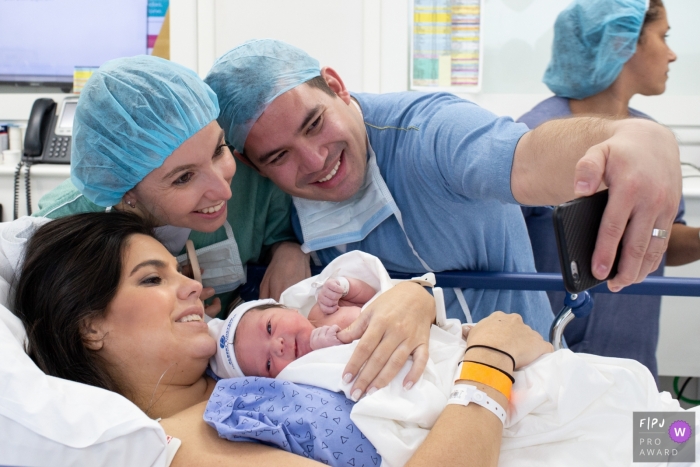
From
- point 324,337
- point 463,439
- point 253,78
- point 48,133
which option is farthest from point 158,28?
point 463,439

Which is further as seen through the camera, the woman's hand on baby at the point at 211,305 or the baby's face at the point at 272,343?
the woman's hand on baby at the point at 211,305

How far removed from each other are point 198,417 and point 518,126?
0.91m

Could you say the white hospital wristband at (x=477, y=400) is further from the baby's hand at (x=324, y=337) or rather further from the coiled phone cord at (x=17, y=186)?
the coiled phone cord at (x=17, y=186)

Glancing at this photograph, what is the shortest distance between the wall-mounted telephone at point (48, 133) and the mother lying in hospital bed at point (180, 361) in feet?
6.27

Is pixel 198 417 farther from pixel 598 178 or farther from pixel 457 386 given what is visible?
pixel 598 178

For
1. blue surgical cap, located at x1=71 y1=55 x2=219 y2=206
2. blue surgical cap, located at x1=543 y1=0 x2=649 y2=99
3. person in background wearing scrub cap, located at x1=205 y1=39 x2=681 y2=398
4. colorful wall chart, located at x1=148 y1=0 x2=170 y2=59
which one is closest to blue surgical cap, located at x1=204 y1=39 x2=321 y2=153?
person in background wearing scrub cap, located at x1=205 y1=39 x2=681 y2=398

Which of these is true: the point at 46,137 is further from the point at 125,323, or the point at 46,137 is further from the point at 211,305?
the point at 125,323

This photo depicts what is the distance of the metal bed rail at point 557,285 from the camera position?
1530mm

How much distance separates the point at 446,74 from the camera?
3.19 metres

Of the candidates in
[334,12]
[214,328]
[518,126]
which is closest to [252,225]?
[214,328]

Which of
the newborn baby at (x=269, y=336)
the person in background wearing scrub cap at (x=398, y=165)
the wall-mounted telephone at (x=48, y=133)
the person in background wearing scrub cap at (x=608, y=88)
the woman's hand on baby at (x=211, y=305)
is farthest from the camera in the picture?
the wall-mounted telephone at (x=48, y=133)

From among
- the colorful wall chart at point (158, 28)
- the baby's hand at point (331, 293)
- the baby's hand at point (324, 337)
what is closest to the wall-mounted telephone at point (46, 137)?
the colorful wall chart at point (158, 28)

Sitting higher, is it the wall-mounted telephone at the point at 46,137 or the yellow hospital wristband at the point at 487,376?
the wall-mounted telephone at the point at 46,137

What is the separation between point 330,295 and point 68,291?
0.59 metres
